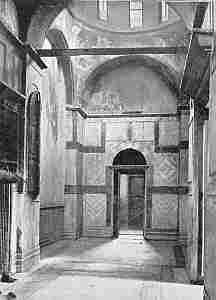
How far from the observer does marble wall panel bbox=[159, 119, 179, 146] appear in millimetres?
14242

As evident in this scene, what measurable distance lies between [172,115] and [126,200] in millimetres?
7714

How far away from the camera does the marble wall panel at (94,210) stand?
46.8ft

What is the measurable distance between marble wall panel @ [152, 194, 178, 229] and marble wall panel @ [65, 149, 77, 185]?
2861mm

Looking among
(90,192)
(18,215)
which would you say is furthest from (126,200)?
(18,215)

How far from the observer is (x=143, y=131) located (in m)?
14.4

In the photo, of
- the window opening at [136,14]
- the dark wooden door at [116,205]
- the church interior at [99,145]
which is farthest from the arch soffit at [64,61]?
the dark wooden door at [116,205]

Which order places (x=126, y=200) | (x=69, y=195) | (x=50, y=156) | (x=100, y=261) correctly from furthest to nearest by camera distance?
1. (x=126, y=200)
2. (x=69, y=195)
3. (x=50, y=156)
4. (x=100, y=261)

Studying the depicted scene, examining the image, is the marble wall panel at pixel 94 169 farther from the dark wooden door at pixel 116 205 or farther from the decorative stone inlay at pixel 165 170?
the decorative stone inlay at pixel 165 170

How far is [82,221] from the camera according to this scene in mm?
14266

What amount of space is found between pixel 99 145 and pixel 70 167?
1584 millimetres

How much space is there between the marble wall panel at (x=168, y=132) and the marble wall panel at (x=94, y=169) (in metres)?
2.07

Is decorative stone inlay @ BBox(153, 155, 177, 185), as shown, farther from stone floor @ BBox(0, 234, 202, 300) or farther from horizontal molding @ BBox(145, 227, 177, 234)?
stone floor @ BBox(0, 234, 202, 300)

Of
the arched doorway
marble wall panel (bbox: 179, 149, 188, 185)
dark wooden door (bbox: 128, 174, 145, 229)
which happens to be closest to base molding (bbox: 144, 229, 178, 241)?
marble wall panel (bbox: 179, 149, 188, 185)

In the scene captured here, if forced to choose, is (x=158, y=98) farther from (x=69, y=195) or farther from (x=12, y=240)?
(x=12, y=240)
